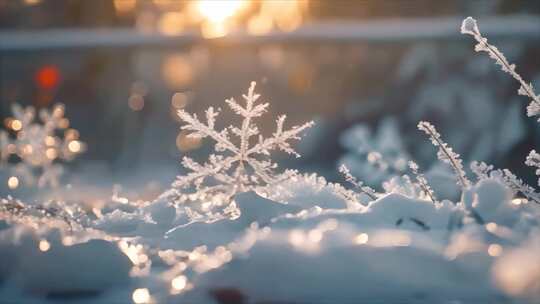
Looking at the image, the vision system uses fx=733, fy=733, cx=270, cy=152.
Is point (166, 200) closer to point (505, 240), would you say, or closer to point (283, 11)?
point (505, 240)

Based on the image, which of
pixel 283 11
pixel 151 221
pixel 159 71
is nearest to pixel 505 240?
pixel 151 221

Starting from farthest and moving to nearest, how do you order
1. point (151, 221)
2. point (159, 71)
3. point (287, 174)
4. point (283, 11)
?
1. point (283, 11)
2. point (159, 71)
3. point (287, 174)
4. point (151, 221)

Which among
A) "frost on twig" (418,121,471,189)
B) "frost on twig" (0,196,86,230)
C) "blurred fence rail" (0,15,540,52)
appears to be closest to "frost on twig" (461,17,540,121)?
"frost on twig" (418,121,471,189)

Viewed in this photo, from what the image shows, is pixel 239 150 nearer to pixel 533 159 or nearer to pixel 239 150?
pixel 239 150

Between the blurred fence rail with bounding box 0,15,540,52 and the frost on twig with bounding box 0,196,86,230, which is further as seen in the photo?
the blurred fence rail with bounding box 0,15,540,52

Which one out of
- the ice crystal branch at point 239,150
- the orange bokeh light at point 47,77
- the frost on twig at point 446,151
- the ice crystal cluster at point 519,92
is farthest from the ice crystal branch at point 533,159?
the orange bokeh light at point 47,77

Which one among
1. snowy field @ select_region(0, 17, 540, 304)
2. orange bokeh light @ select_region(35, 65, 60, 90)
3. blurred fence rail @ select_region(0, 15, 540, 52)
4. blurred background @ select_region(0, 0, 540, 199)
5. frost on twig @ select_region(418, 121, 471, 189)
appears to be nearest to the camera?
snowy field @ select_region(0, 17, 540, 304)

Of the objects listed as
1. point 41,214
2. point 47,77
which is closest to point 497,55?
point 41,214

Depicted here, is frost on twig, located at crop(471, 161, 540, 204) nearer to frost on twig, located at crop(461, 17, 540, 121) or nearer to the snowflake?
frost on twig, located at crop(461, 17, 540, 121)
